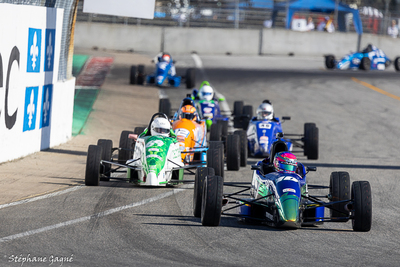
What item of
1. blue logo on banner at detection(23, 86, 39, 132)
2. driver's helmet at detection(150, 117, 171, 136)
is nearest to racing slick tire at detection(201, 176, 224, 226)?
driver's helmet at detection(150, 117, 171, 136)

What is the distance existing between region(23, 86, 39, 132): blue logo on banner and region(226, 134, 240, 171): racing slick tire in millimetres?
4295

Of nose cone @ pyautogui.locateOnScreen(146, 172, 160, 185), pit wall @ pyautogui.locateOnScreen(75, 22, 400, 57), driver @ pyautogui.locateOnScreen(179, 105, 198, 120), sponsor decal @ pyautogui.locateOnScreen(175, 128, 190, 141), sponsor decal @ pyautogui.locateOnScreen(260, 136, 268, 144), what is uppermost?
pit wall @ pyautogui.locateOnScreen(75, 22, 400, 57)

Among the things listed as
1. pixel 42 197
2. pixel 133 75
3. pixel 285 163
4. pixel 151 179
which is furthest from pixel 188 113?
pixel 133 75

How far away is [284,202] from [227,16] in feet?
129

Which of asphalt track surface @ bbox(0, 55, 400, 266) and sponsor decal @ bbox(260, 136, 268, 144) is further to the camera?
sponsor decal @ bbox(260, 136, 268, 144)

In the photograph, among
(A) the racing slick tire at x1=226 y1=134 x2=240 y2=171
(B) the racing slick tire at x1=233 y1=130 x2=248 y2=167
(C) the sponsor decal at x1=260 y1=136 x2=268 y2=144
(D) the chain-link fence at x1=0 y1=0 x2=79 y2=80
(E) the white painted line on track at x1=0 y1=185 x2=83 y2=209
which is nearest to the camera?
(E) the white painted line on track at x1=0 y1=185 x2=83 y2=209

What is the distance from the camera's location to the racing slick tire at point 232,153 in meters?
14.1

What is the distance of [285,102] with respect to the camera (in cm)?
2611

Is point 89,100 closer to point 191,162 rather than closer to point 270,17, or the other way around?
point 191,162

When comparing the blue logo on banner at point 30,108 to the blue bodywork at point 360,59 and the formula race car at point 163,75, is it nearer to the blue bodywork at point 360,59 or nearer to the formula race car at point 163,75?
the formula race car at point 163,75

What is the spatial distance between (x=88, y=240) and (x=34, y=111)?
7.09m

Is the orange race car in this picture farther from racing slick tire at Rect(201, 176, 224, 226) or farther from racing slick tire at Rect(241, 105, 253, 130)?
racing slick tire at Rect(201, 176, 224, 226)

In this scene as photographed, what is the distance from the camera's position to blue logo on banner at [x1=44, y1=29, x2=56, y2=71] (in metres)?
15.5

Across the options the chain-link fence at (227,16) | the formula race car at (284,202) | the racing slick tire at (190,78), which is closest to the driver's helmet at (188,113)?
the formula race car at (284,202)
